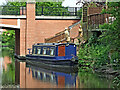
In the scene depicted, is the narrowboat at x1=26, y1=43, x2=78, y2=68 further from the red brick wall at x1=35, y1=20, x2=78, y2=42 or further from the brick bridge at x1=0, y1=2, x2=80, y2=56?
the red brick wall at x1=35, y1=20, x2=78, y2=42

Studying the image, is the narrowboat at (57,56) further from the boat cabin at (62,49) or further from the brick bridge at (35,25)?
the brick bridge at (35,25)

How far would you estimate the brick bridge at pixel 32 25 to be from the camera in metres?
30.5

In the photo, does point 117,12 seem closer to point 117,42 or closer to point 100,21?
point 117,42

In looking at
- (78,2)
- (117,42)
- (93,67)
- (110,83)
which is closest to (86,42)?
(78,2)

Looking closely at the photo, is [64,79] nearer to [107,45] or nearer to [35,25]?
[107,45]

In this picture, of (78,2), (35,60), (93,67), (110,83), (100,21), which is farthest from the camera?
(78,2)

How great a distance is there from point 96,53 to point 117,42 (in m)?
9.08

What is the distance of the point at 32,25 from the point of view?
30891 mm

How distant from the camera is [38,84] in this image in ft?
54.1

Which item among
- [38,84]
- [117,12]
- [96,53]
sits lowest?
[38,84]

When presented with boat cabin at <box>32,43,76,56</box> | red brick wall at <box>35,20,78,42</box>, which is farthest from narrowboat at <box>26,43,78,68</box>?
red brick wall at <box>35,20,78,42</box>

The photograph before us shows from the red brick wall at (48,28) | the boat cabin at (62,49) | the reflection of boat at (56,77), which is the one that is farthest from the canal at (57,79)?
the red brick wall at (48,28)

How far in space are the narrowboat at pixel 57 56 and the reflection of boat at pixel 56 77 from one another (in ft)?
4.79

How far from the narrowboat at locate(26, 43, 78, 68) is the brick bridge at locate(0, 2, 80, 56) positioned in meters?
5.03
